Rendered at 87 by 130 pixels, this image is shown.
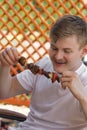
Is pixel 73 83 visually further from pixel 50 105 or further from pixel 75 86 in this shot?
pixel 50 105

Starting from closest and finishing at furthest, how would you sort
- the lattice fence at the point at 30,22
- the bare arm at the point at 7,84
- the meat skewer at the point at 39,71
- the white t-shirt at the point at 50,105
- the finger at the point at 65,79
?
the finger at the point at 65,79
the meat skewer at the point at 39,71
the white t-shirt at the point at 50,105
the bare arm at the point at 7,84
the lattice fence at the point at 30,22

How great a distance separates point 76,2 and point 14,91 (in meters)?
2.31

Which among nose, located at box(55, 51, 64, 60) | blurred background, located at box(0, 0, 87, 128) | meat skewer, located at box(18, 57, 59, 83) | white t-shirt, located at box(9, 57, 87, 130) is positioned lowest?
white t-shirt, located at box(9, 57, 87, 130)

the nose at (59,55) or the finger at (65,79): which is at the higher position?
the nose at (59,55)

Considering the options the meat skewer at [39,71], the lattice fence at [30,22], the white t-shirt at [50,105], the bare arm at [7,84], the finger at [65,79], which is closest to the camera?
the finger at [65,79]

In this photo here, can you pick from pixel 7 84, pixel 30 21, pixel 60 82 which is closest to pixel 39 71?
pixel 60 82

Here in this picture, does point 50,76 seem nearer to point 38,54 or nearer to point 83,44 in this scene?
point 83,44

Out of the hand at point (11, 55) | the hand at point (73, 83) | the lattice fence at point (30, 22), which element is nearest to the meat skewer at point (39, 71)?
the hand at point (11, 55)

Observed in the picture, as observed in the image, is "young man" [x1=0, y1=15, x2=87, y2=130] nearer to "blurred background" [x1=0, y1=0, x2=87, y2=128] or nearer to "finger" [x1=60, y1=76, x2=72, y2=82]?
"finger" [x1=60, y1=76, x2=72, y2=82]

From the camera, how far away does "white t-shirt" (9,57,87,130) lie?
2539mm

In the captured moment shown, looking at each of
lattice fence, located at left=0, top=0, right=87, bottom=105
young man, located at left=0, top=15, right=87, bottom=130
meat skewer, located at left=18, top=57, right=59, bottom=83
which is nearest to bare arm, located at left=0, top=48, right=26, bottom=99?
young man, located at left=0, top=15, right=87, bottom=130

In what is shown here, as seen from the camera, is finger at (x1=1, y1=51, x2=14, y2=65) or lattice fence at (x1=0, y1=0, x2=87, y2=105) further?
lattice fence at (x1=0, y1=0, x2=87, y2=105)

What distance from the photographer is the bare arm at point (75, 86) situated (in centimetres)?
229

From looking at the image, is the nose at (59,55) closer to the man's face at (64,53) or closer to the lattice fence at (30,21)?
the man's face at (64,53)
